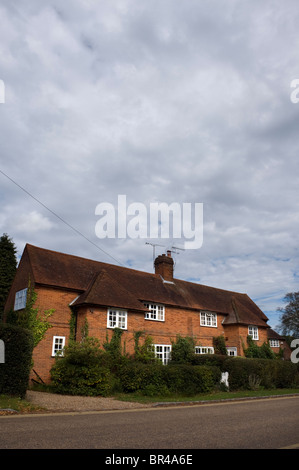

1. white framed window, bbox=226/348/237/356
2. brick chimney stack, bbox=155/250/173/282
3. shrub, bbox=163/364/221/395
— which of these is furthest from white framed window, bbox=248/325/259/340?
shrub, bbox=163/364/221/395

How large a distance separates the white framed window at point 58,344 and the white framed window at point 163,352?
7.06m

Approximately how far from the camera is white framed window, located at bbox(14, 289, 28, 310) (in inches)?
913

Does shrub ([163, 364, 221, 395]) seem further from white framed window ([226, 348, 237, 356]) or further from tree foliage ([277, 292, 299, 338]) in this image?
tree foliage ([277, 292, 299, 338])

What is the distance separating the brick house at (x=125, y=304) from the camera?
74.1 ft

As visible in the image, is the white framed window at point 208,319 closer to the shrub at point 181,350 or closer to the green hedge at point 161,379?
the shrub at point 181,350

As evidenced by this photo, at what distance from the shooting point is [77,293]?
79.6 feet

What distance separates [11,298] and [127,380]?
11.5m

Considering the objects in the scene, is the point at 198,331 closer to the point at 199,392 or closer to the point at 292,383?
the point at 292,383

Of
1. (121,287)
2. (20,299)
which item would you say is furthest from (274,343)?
(20,299)

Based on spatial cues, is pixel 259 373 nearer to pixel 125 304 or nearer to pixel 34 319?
pixel 125 304

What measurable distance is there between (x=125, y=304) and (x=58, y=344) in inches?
184

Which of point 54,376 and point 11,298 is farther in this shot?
point 11,298

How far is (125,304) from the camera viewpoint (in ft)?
78.1
